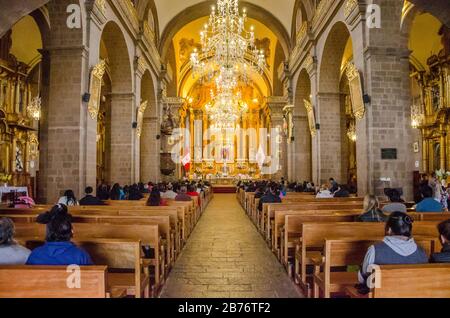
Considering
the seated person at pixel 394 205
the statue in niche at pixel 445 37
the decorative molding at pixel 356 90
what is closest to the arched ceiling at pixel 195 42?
the statue in niche at pixel 445 37

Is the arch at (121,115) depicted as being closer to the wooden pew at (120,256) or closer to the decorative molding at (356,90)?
the decorative molding at (356,90)

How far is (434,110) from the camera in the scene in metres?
15.6

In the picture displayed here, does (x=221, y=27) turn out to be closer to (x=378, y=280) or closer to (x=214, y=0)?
(x=214, y=0)

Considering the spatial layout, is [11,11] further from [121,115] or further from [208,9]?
[208,9]

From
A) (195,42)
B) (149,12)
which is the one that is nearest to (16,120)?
(149,12)

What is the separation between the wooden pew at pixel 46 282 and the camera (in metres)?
2.31

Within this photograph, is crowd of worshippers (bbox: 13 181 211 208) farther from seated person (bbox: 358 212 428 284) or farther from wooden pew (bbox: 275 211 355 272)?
seated person (bbox: 358 212 428 284)

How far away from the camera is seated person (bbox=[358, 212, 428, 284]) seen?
2617 mm

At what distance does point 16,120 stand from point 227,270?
14.1 meters

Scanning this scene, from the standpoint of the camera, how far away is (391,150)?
8.23 metres
